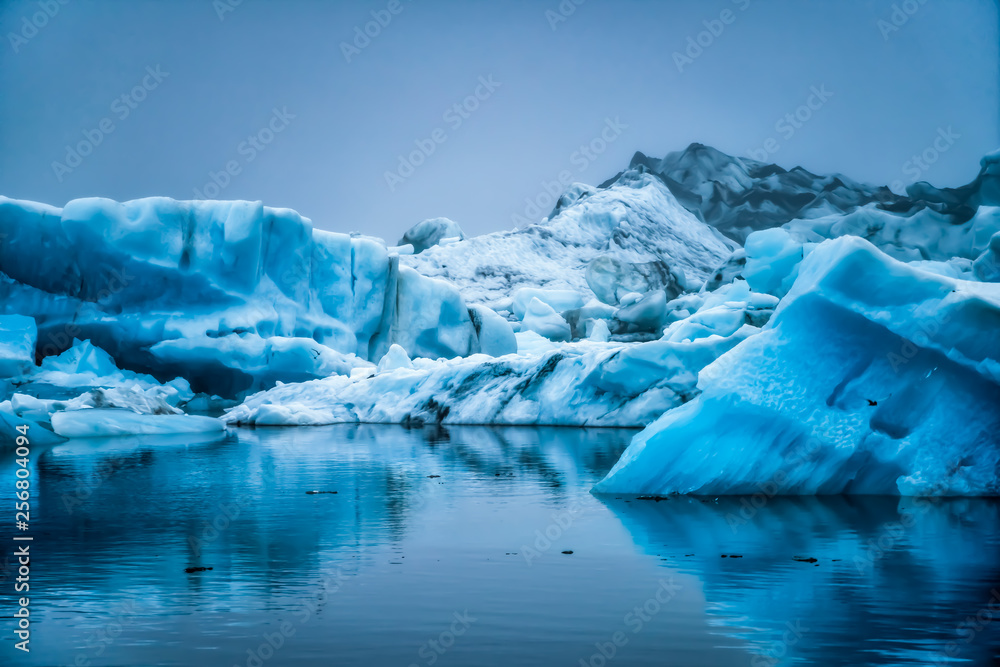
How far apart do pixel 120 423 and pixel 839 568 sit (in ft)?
44.7

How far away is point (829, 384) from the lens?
7891 millimetres

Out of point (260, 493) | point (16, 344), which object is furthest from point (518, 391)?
point (16, 344)

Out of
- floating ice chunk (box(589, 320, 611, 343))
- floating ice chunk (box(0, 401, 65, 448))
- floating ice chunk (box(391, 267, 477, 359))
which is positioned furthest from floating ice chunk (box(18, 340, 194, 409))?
floating ice chunk (box(589, 320, 611, 343))

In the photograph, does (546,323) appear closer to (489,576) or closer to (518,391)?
(518,391)

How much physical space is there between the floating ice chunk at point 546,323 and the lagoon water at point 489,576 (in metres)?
26.2

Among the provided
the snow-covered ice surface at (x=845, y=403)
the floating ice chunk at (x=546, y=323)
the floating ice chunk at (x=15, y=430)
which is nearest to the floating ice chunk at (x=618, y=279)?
the floating ice chunk at (x=546, y=323)

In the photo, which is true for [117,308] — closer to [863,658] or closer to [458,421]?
[458,421]

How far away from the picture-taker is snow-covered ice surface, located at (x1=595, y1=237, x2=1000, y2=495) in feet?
24.3

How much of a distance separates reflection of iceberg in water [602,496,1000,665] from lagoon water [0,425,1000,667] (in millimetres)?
17

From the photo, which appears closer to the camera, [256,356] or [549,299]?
[256,356]

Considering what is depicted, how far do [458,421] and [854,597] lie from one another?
1441 cm

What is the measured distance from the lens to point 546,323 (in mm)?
35125

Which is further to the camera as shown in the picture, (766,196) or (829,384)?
(766,196)

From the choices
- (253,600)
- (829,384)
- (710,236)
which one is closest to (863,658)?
(253,600)
